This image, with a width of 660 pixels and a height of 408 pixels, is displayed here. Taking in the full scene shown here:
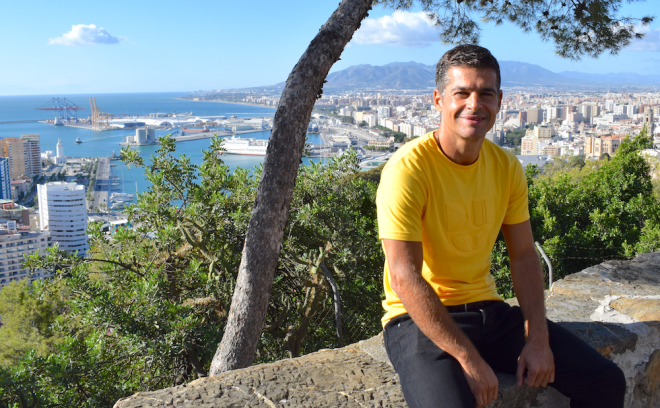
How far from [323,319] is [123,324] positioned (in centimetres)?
136

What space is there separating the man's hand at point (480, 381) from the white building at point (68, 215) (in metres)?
12.4

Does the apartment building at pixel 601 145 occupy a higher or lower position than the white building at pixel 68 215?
higher

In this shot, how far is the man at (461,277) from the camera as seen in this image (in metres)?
1.01

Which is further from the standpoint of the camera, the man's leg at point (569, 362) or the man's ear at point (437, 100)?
the man's ear at point (437, 100)

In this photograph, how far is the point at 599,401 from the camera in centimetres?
109

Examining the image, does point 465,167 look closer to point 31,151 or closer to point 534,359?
point 534,359

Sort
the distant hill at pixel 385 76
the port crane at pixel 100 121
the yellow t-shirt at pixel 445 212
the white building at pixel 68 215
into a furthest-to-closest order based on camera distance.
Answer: the distant hill at pixel 385 76, the port crane at pixel 100 121, the white building at pixel 68 215, the yellow t-shirt at pixel 445 212

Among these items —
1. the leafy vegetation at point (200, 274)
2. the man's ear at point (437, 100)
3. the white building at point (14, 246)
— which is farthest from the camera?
the white building at point (14, 246)

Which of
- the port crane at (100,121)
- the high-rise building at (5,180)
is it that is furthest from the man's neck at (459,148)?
the port crane at (100,121)

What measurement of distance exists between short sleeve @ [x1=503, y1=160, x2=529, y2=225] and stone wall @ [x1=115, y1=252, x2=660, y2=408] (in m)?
0.40

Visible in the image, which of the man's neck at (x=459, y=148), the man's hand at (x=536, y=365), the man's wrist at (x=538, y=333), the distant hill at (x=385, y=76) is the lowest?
the man's hand at (x=536, y=365)

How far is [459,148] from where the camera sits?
1.13 metres

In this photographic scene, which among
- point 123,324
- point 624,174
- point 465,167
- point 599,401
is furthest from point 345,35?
point 624,174

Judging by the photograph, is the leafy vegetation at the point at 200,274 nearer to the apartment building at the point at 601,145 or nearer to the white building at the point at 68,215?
the white building at the point at 68,215
